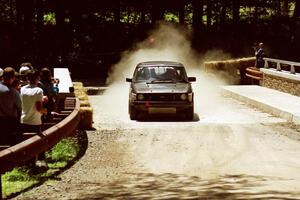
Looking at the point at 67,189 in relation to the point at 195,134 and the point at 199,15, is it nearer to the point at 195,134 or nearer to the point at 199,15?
the point at 195,134

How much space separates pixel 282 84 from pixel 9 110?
17.4 m

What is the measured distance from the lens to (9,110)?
9211 mm

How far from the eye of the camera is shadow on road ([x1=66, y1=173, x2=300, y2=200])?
25.9 feet

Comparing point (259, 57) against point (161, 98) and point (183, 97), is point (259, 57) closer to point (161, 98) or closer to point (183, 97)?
point (183, 97)

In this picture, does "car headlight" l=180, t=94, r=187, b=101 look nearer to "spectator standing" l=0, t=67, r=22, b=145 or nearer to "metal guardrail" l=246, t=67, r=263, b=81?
"spectator standing" l=0, t=67, r=22, b=145

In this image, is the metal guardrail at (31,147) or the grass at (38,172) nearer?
the metal guardrail at (31,147)

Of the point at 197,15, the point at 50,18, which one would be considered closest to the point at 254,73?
the point at 197,15

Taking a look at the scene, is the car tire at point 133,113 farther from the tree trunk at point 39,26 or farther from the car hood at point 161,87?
the tree trunk at point 39,26

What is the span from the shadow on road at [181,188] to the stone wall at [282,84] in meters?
14.2

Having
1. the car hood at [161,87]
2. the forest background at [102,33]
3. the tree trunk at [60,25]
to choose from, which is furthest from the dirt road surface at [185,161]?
the tree trunk at [60,25]

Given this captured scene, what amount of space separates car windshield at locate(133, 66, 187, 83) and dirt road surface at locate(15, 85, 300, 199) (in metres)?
1.21

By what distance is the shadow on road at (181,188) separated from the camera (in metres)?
7.89

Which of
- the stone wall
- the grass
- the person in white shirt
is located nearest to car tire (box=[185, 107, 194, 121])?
the grass

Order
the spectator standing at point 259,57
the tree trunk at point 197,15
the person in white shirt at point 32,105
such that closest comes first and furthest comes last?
the person in white shirt at point 32,105
the spectator standing at point 259,57
the tree trunk at point 197,15
